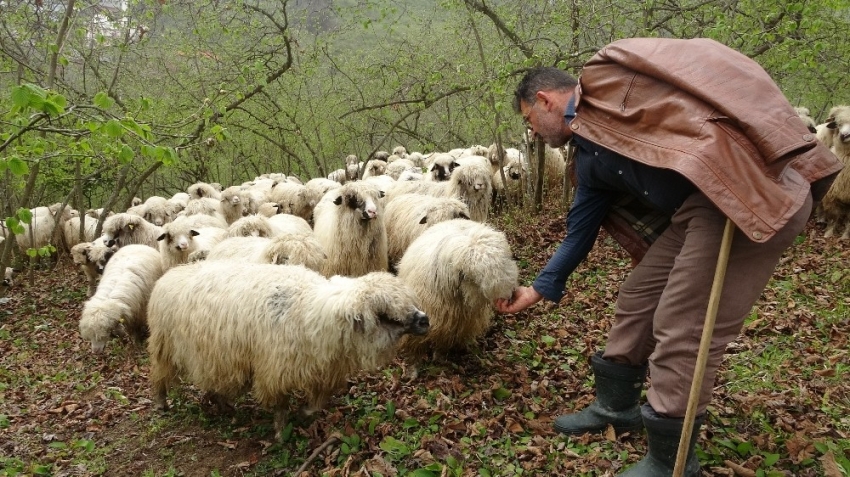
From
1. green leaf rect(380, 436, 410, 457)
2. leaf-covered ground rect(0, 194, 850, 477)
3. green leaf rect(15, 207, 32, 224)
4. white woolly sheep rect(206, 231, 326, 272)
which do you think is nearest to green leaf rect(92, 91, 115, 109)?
green leaf rect(15, 207, 32, 224)

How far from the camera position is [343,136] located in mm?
16672

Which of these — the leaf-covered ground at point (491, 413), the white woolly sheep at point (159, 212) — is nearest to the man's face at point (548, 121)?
the leaf-covered ground at point (491, 413)

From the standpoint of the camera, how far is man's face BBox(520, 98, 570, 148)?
3234mm

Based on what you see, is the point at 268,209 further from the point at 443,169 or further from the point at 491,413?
the point at 491,413

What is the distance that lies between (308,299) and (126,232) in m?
7.10

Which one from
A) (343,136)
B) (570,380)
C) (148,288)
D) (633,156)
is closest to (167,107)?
(343,136)

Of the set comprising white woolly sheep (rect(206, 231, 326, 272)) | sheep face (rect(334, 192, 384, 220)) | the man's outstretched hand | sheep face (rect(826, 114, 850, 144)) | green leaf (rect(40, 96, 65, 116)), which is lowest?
white woolly sheep (rect(206, 231, 326, 272))

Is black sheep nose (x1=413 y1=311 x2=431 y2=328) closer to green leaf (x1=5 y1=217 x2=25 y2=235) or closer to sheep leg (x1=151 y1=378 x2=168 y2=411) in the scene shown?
sheep leg (x1=151 y1=378 x2=168 y2=411)

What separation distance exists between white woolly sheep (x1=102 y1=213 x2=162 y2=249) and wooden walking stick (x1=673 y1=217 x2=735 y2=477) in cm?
951

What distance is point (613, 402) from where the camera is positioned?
383 cm

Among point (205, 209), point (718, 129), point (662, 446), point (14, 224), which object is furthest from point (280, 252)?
point (205, 209)

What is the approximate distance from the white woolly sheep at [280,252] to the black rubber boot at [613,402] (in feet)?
11.9

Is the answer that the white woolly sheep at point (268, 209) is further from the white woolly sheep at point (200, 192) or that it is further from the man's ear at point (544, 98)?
the man's ear at point (544, 98)

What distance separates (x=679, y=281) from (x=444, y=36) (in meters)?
14.1
